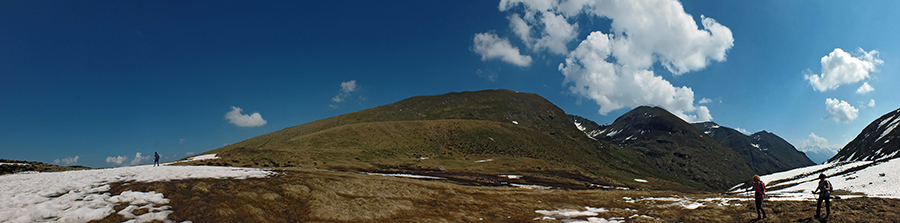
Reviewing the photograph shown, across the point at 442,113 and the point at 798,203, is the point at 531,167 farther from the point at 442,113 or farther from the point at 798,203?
the point at 442,113

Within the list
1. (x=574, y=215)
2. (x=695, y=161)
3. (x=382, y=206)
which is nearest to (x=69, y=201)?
Answer: (x=382, y=206)

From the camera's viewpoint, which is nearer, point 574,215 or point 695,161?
point 574,215

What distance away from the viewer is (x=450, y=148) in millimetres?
94375

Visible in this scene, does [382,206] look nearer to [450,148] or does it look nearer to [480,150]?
[450,148]

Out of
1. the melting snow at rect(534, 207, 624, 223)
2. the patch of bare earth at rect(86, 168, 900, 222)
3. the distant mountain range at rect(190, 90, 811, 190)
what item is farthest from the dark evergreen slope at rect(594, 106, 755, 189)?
the melting snow at rect(534, 207, 624, 223)

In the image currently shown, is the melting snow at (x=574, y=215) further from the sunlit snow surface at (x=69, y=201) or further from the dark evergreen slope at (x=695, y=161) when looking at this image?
the dark evergreen slope at (x=695, y=161)

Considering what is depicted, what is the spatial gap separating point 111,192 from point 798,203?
129 feet

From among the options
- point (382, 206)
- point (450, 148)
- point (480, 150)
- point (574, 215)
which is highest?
point (450, 148)

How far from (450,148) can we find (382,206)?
74.3 metres

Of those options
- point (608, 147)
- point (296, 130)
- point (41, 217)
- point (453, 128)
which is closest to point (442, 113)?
point (453, 128)

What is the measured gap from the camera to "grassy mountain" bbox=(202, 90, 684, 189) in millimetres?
57844

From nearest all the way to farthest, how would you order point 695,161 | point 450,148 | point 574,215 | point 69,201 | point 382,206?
point 69,201
point 382,206
point 574,215
point 450,148
point 695,161

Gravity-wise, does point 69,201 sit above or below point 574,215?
above

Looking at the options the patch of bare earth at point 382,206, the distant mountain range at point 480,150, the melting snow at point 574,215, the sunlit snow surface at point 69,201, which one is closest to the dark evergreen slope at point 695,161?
the distant mountain range at point 480,150
